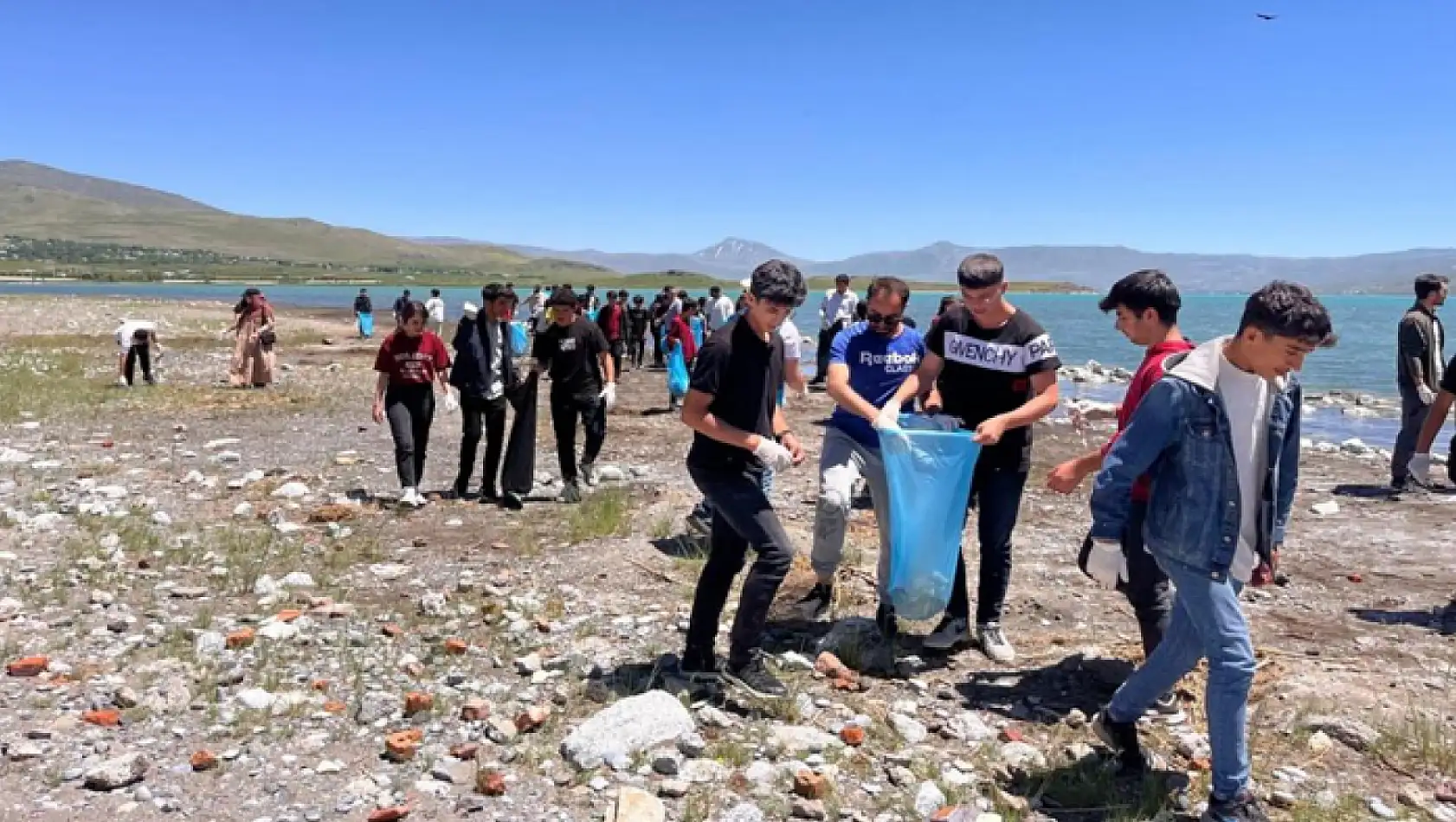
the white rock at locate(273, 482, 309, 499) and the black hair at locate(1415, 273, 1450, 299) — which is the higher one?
the black hair at locate(1415, 273, 1450, 299)

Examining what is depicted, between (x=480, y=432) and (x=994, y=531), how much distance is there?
5503mm

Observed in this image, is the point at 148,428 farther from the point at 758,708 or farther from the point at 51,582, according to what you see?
the point at 758,708

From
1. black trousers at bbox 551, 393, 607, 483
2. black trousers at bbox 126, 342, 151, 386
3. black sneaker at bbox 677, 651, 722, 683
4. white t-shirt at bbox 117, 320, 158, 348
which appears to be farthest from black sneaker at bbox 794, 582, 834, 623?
black trousers at bbox 126, 342, 151, 386

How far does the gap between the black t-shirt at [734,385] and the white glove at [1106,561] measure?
157 cm

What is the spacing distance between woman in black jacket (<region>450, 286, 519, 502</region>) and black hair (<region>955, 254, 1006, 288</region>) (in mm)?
5001

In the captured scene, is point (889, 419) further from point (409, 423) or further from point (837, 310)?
point (837, 310)

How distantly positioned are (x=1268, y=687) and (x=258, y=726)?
15.8 ft

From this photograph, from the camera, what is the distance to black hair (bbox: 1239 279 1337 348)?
10.6 ft

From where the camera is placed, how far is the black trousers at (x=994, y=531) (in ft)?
17.0

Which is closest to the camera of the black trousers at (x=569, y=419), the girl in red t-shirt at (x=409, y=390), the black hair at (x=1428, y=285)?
the girl in red t-shirt at (x=409, y=390)

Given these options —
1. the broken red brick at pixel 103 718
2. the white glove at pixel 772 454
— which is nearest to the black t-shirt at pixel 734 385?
the white glove at pixel 772 454

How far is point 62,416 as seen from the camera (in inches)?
535

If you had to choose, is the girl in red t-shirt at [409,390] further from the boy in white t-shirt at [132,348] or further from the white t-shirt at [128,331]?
the boy in white t-shirt at [132,348]

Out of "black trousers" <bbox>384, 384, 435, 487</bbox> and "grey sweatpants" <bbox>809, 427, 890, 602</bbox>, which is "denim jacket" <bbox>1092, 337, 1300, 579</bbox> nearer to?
"grey sweatpants" <bbox>809, 427, 890, 602</bbox>
